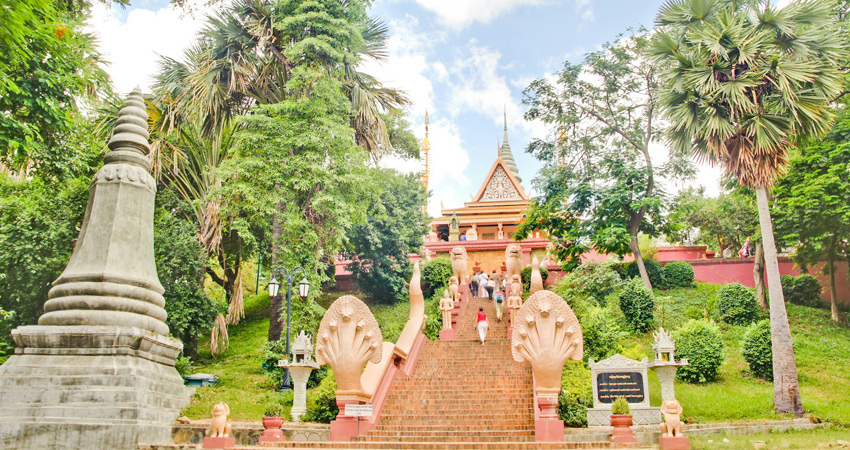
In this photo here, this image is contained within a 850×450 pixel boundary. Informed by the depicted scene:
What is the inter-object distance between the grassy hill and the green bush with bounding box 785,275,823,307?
602mm

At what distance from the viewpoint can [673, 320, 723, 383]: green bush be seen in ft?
44.9

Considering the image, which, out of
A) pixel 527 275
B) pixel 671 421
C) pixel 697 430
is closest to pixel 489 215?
pixel 527 275

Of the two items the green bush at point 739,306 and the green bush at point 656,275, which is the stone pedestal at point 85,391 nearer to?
the green bush at point 739,306

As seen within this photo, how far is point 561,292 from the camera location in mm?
18906

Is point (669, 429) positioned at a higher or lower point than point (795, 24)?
lower

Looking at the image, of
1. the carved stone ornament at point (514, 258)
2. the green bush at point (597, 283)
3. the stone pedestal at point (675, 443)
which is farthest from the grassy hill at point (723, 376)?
the carved stone ornament at point (514, 258)

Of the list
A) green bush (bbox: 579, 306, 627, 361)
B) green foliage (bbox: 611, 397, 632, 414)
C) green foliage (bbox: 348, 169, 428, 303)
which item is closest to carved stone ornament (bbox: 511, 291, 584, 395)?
green foliage (bbox: 611, 397, 632, 414)

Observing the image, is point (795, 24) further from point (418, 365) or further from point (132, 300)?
point (132, 300)

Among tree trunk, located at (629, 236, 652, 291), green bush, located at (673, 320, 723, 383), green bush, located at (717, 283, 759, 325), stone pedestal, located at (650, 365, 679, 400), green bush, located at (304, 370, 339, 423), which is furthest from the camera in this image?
tree trunk, located at (629, 236, 652, 291)

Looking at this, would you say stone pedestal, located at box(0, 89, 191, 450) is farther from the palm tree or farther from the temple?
the temple

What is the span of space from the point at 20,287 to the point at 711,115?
14705 millimetres

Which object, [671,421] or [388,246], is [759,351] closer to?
[671,421]

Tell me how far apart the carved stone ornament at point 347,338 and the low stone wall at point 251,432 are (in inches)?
40.8

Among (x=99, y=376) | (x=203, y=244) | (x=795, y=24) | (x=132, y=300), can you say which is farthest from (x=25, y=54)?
(x=795, y=24)
